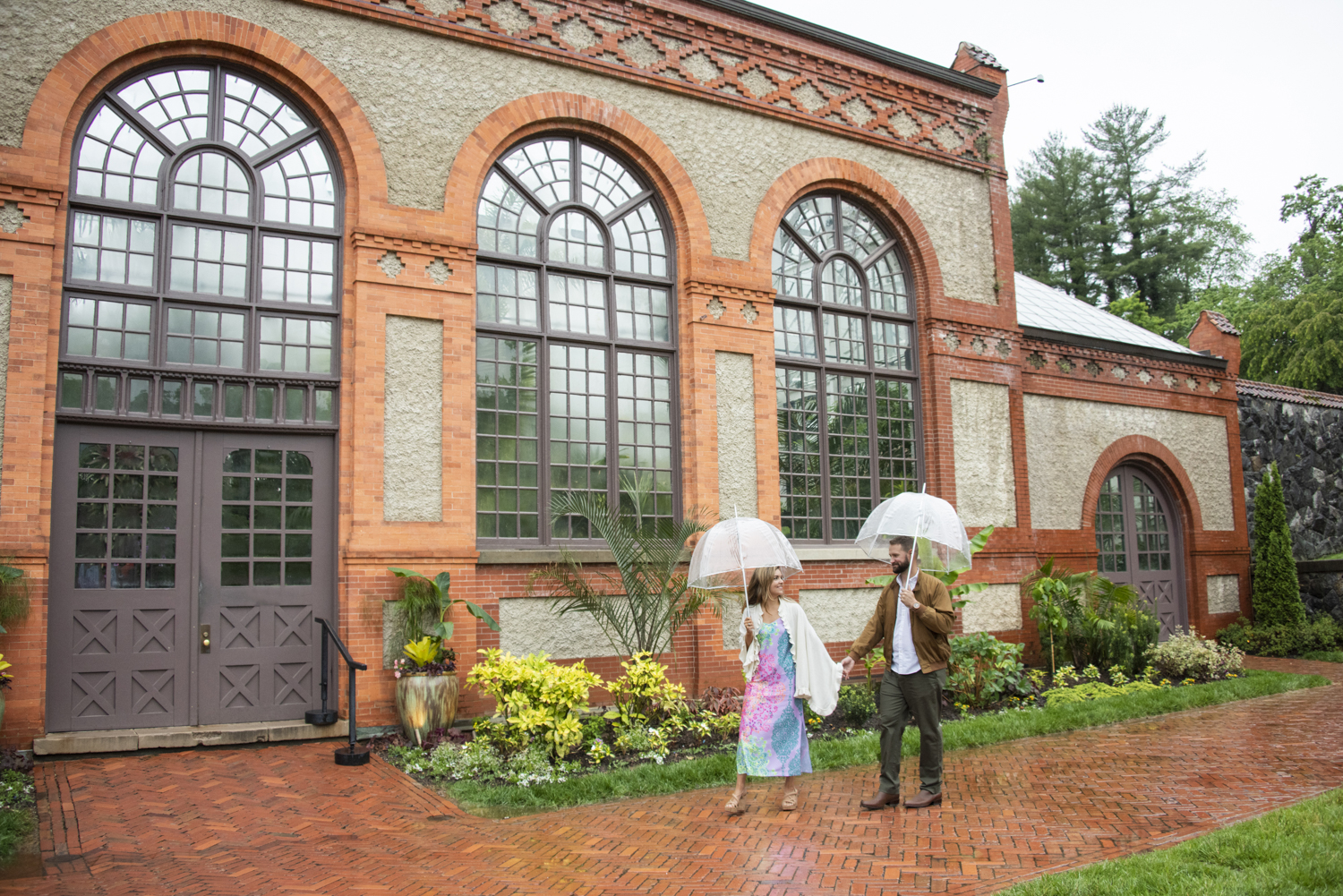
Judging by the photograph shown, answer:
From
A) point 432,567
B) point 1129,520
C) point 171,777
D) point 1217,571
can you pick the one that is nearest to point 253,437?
point 432,567

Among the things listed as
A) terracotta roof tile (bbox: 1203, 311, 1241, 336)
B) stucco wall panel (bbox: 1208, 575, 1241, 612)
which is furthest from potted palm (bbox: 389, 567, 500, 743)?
terracotta roof tile (bbox: 1203, 311, 1241, 336)

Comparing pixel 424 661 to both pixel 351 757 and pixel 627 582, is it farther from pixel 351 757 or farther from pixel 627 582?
pixel 627 582

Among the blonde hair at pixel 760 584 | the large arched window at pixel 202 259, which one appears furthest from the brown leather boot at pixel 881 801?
the large arched window at pixel 202 259

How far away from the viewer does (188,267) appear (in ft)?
31.6

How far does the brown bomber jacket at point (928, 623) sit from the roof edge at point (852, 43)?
910 centimetres

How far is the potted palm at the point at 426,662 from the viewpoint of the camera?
30.5 feet

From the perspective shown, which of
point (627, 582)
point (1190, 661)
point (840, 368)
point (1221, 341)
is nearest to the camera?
point (627, 582)

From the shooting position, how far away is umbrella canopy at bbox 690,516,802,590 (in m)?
7.07

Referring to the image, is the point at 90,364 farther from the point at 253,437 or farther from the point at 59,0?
the point at 59,0

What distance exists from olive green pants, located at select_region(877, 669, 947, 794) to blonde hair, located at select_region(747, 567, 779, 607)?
1.10 m

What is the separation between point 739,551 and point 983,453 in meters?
8.78

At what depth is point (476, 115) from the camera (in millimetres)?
11070

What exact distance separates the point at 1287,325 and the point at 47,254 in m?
34.2

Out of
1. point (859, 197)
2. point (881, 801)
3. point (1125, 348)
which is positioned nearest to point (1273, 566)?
point (1125, 348)
